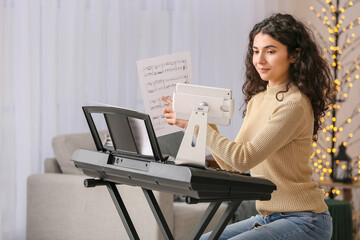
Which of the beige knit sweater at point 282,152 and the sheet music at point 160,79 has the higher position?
the sheet music at point 160,79

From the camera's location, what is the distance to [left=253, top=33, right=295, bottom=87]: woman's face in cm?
236

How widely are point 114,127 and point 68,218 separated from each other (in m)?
2.28

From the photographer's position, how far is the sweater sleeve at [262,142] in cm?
218

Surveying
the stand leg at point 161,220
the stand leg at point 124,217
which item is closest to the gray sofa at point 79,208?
the stand leg at point 124,217

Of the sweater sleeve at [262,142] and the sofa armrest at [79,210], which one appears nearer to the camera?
the sweater sleeve at [262,142]

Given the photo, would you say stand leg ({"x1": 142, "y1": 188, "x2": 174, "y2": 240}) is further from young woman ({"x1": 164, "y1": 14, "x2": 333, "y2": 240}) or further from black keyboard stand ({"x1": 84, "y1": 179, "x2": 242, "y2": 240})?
young woman ({"x1": 164, "y1": 14, "x2": 333, "y2": 240})

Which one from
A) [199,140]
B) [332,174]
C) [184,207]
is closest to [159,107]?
[199,140]

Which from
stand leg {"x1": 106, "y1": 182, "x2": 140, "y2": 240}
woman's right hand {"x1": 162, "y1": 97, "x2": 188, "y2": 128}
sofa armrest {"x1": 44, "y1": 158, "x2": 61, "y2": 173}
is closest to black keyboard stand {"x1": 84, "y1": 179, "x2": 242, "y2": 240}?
stand leg {"x1": 106, "y1": 182, "x2": 140, "y2": 240}

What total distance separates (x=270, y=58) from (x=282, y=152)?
0.33 m

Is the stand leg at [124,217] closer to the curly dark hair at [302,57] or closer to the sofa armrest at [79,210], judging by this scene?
the curly dark hair at [302,57]

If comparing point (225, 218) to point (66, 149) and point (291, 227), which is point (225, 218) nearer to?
point (291, 227)

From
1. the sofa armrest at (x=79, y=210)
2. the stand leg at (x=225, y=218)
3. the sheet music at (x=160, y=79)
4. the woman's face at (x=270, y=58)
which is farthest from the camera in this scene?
the sofa armrest at (x=79, y=210)

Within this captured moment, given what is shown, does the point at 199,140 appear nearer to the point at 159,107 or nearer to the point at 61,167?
the point at 159,107

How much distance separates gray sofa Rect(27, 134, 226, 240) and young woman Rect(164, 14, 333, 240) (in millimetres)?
1655
